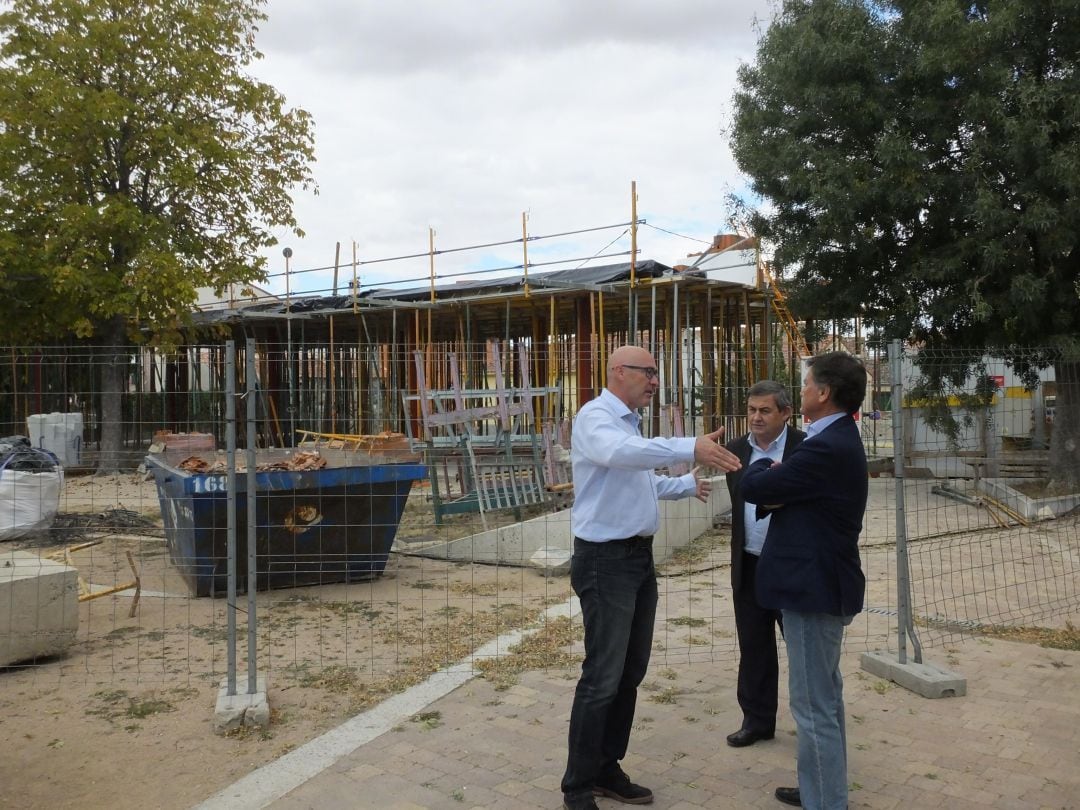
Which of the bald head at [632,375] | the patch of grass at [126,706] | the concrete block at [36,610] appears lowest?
the patch of grass at [126,706]

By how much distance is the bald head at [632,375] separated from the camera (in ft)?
11.4

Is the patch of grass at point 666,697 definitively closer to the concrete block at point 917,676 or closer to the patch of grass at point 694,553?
the concrete block at point 917,676

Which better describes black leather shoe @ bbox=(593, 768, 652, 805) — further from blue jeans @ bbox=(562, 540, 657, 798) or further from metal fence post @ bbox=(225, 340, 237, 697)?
metal fence post @ bbox=(225, 340, 237, 697)

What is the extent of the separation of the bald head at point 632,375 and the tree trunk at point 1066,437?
33.4 ft

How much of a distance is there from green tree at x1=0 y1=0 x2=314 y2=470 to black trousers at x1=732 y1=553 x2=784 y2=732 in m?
14.5

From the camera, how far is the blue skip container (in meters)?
7.14

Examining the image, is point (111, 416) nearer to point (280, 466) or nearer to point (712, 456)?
point (280, 466)

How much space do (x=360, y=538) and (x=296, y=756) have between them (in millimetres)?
3778

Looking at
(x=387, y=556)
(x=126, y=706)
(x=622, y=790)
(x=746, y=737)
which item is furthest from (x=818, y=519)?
(x=387, y=556)

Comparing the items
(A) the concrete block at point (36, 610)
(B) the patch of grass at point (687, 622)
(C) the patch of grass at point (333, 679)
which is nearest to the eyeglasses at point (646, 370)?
(C) the patch of grass at point (333, 679)

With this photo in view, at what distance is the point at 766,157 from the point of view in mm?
13359

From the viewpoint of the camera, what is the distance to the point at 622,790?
3619 mm

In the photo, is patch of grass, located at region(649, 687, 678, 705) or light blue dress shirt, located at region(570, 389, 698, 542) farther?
patch of grass, located at region(649, 687, 678, 705)

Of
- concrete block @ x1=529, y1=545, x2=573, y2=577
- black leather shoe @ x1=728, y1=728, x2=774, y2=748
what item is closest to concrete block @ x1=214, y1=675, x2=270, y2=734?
black leather shoe @ x1=728, y1=728, x2=774, y2=748
